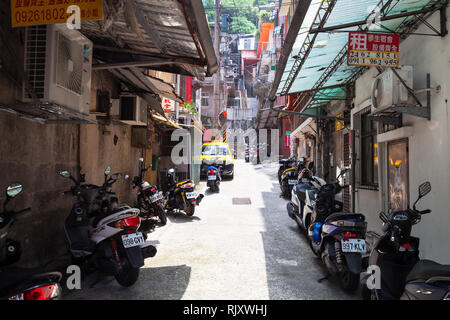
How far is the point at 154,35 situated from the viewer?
3.98 metres

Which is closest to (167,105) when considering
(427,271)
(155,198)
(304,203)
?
(155,198)

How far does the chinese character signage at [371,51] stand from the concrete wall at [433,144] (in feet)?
1.49

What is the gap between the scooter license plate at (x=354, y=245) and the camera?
371 cm

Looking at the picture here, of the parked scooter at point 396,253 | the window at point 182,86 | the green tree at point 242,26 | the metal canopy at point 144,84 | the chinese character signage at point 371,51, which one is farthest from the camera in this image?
the green tree at point 242,26

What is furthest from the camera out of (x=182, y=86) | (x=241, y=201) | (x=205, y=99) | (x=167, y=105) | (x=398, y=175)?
(x=205, y=99)

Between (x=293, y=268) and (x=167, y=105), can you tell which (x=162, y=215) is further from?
(x=167, y=105)

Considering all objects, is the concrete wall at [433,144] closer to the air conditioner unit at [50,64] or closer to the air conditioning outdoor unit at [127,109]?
the air conditioner unit at [50,64]

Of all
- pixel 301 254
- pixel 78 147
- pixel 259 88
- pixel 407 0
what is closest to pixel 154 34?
pixel 78 147

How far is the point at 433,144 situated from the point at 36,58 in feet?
16.4

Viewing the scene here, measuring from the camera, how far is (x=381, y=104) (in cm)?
460

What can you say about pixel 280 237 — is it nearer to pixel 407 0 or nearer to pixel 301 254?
pixel 301 254

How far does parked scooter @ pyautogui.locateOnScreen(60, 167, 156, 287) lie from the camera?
367 centimetres

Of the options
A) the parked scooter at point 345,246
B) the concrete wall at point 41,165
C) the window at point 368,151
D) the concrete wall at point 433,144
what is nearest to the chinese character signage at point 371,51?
the concrete wall at point 433,144

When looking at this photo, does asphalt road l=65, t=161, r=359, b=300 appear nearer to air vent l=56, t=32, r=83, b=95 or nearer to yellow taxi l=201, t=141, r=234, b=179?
air vent l=56, t=32, r=83, b=95
